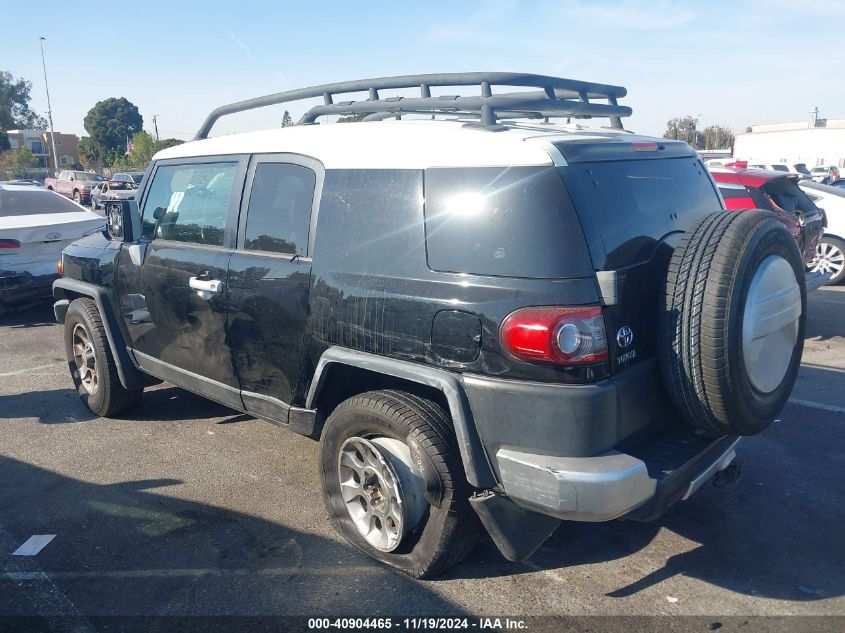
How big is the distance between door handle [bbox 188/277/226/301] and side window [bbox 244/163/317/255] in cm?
27

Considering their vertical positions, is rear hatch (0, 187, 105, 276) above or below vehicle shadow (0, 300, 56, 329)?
above

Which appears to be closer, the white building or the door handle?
the door handle

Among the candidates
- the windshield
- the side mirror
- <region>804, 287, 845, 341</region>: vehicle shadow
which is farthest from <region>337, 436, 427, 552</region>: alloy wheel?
the windshield

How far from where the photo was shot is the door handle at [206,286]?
3.72 metres

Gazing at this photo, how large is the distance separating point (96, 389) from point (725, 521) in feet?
14.3

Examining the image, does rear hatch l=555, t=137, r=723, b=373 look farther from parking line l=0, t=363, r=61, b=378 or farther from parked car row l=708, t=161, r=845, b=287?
parking line l=0, t=363, r=61, b=378

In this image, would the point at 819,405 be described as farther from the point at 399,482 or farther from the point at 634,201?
the point at 399,482

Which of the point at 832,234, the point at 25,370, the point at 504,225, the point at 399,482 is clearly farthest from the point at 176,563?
the point at 832,234

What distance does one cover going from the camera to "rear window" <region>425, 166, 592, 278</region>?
2.57 metres

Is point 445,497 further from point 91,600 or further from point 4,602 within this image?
point 4,602

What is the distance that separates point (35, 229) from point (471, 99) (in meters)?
6.83

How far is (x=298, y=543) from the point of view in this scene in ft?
11.2

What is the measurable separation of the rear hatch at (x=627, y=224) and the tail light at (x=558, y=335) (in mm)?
67

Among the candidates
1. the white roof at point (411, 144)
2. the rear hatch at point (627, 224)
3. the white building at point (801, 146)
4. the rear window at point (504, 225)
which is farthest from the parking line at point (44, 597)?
the white building at point (801, 146)
